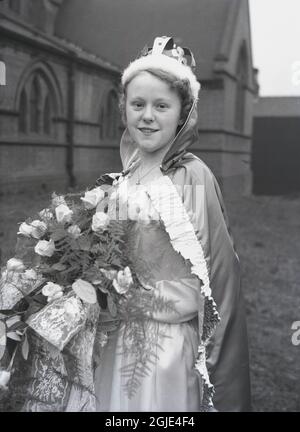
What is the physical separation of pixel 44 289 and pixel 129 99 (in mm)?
662

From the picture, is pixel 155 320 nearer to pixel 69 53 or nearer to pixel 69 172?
pixel 69 172

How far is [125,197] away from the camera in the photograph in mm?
1498

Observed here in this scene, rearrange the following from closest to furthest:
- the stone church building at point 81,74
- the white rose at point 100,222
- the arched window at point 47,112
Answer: the white rose at point 100,222 < the stone church building at point 81,74 < the arched window at point 47,112

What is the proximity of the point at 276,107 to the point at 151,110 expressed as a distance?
23.0 ft

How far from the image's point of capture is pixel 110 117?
517 cm

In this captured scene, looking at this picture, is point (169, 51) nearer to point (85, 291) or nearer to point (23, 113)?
point (85, 291)

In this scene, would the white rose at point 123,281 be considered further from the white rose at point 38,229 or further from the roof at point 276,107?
the roof at point 276,107

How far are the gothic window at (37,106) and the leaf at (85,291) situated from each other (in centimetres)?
403

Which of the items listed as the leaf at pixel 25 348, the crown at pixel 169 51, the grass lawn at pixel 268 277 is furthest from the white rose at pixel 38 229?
the grass lawn at pixel 268 277

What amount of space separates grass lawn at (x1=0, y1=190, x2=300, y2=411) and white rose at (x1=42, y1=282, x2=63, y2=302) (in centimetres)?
99

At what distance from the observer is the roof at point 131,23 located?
480cm

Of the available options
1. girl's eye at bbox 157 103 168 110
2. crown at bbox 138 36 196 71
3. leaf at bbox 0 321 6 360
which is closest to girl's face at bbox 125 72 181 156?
girl's eye at bbox 157 103 168 110

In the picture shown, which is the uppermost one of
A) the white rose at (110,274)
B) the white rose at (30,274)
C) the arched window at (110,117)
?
the arched window at (110,117)
